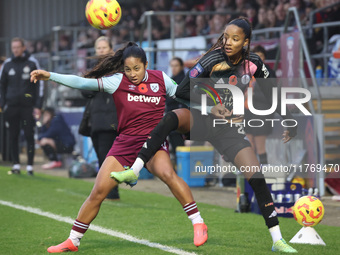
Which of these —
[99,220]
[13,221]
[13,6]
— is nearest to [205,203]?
[99,220]

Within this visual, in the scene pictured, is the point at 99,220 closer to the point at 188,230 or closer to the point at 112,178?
the point at 188,230

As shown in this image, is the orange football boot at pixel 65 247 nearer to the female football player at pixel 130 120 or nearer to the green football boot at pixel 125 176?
the female football player at pixel 130 120

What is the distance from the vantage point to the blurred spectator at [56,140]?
52.4ft

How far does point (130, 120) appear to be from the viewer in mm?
6242

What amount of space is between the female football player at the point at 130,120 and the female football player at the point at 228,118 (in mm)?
223

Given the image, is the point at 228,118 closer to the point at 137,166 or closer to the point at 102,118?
the point at 137,166

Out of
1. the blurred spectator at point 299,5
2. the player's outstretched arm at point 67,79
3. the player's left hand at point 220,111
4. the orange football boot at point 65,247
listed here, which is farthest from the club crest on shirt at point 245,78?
the blurred spectator at point 299,5

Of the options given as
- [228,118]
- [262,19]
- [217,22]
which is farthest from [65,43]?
[228,118]

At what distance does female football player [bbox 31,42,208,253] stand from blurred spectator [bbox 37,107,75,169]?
383 inches

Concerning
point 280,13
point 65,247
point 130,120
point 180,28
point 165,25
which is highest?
point 280,13

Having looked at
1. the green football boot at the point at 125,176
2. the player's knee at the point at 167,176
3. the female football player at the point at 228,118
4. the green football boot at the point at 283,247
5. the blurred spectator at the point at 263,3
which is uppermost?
the blurred spectator at the point at 263,3

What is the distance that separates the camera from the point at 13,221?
323 inches

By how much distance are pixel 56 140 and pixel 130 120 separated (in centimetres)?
1015

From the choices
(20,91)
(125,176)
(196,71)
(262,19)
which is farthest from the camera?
(262,19)
